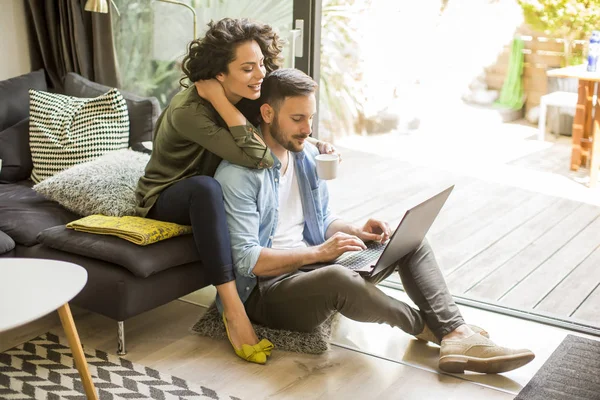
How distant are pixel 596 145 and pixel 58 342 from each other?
2.29 m

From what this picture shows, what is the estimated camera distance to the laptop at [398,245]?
263cm

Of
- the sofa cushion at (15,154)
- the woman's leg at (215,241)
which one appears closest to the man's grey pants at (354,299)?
the woman's leg at (215,241)

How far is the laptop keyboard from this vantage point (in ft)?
9.30

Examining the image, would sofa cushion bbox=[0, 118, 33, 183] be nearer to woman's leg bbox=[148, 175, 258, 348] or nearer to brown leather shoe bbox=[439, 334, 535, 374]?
woman's leg bbox=[148, 175, 258, 348]

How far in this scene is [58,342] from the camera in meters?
2.91

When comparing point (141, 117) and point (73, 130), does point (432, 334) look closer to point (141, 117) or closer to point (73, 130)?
point (141, 117)

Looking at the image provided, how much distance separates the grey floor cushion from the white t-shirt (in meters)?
0.32

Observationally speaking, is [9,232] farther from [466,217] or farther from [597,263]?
[597,263]

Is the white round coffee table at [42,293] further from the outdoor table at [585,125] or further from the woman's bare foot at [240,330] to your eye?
the outdoor table at [585,125]

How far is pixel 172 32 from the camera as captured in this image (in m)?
4.04

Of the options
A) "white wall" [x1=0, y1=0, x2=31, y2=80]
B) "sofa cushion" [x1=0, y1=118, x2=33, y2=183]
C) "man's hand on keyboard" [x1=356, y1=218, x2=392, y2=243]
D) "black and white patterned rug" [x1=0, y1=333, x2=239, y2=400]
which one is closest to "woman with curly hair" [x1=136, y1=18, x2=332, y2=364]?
"black and white patterned rug" [x1=0, y1=333, x2=239, y2=400]

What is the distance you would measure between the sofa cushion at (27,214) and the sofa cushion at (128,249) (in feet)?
0.36

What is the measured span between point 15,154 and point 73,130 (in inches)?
12.2

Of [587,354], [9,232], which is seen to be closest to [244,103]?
[9,232]
